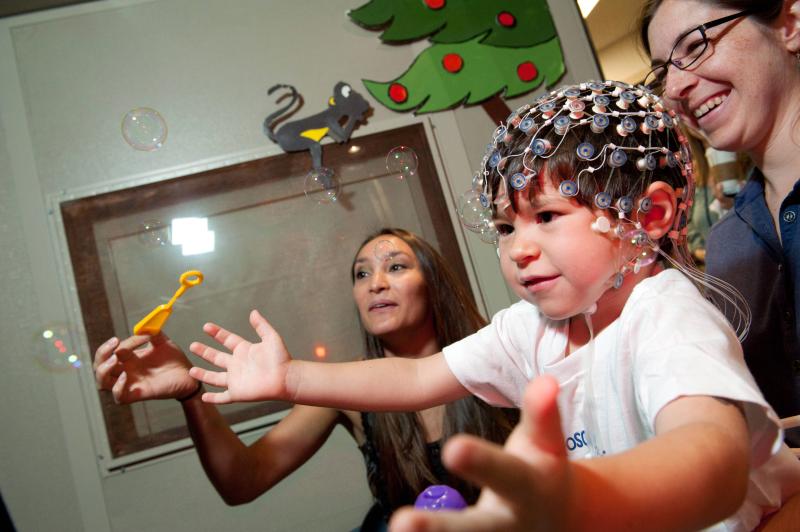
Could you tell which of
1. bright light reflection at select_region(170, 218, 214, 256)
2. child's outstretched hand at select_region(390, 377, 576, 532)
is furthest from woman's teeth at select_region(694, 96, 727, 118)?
bright light reflection at select_region(170, 218, 214, 256)

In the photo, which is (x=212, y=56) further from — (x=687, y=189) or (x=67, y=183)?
(x=687, y=189)

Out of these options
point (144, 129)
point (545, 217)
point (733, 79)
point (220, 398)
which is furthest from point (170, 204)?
point (733, 79)

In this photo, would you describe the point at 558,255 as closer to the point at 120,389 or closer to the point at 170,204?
the point at 120,389

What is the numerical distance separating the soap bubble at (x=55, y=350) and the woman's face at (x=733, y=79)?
57.7 inches

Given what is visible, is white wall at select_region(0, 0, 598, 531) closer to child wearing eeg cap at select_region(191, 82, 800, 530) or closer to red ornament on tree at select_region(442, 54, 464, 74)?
red ornament on tree at select_region(442, 54, 464, 74)

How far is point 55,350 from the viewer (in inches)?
60.9

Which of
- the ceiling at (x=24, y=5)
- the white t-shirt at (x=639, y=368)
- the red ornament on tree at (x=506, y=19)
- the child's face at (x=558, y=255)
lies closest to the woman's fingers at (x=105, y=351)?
the white t-shirt at (x=639, y=368)

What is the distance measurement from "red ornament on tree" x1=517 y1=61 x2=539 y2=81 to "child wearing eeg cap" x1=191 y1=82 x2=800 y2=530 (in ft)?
3.74

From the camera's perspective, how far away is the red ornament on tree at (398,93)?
1.86 meters

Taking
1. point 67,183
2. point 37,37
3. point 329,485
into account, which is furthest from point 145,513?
point 37,37

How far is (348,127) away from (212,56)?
1.44 feet

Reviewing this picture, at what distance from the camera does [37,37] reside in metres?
1.76

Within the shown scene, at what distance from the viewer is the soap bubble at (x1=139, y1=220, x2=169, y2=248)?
1.68m

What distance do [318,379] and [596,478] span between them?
0.46 meters
